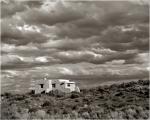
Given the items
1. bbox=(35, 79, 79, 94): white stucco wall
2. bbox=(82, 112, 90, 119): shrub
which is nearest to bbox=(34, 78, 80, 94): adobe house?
bbox=(35, 79, 79, 94): white stucco wall

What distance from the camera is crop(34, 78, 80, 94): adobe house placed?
5834 cm

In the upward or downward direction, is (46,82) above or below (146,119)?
above

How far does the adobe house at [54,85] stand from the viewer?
2297 inches

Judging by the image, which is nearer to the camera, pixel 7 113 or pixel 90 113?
pixel 7 113

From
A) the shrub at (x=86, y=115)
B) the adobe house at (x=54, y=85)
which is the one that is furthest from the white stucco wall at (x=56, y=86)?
the shrub at (x=86, y=115)

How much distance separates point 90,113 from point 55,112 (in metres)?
3.65

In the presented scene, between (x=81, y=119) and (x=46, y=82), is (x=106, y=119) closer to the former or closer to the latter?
(x=81, y=119)

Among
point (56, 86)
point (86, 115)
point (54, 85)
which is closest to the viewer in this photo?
point (86, 115)

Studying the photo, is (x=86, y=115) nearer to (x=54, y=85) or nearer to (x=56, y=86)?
(x=56, y=86)

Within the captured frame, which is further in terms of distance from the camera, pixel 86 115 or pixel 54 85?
pixel 54 85

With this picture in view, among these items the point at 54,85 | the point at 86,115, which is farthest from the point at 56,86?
the point at 86,115

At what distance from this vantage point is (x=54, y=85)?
60406mm

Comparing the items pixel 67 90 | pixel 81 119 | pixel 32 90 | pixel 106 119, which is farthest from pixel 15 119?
pixel 32 90

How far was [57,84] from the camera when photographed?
60.2 meters
